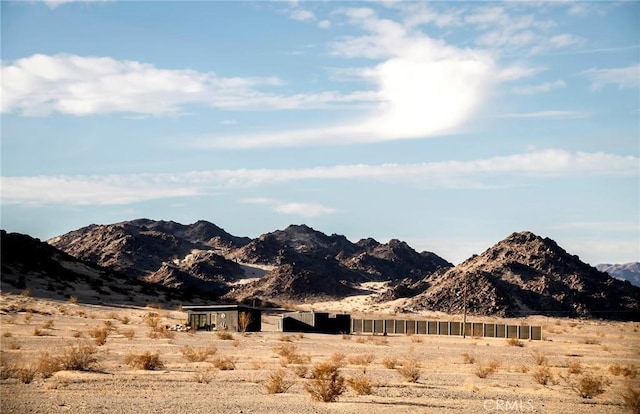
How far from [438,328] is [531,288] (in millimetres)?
42186

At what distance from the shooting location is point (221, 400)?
20.0 meters

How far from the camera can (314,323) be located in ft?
189

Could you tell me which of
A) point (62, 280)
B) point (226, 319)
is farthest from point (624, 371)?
point (62, 280)

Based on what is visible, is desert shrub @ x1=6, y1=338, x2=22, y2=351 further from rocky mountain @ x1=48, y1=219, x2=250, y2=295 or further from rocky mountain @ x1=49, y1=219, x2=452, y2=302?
rocky mountain @ x1=48, y1=219, x2=250, y2=295

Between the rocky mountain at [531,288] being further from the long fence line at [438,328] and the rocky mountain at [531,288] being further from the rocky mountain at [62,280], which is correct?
the rocky mountain at [62,280]

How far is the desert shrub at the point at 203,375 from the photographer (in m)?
23.8

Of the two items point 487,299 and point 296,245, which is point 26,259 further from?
point 296,245

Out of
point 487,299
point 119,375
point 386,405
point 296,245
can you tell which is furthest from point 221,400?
point 296,245

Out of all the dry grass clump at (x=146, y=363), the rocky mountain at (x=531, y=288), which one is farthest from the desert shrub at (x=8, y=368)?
the rocky mountain at (x=531, y=288)

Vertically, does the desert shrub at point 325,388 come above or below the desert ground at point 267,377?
above

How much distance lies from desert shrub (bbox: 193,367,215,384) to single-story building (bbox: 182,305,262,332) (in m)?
25.3

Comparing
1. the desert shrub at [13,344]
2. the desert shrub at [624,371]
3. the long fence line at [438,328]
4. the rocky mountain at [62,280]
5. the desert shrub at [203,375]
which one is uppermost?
the rocky mountain at [62,280]

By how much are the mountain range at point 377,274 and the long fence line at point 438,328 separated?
312 inches

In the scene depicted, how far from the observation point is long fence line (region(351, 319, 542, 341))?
6072cm
